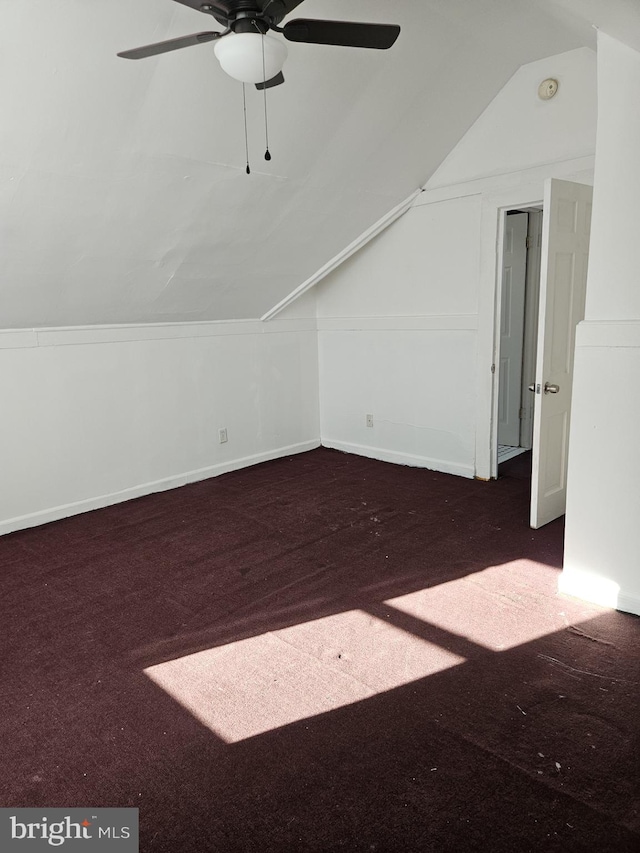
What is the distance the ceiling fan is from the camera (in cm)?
202

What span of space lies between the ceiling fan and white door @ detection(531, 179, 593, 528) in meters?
1.55

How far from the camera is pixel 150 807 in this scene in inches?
71.9

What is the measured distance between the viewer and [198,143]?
322 centimetres

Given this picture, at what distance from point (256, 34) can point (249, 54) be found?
0.21 feet

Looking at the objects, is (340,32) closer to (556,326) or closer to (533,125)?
(556,326)

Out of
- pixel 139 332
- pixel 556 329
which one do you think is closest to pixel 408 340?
pixel 556 329

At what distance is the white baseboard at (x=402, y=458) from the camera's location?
4848 mm

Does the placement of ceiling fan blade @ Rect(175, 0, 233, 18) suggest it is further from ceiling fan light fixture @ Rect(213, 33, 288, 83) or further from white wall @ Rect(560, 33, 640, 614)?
white wall @ Rect(560, 33, 640, 614)

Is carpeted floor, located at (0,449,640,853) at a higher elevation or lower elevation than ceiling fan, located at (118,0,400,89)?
lower

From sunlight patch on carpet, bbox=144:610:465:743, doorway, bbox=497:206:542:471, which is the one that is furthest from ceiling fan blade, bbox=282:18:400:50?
doorway, bbox=497:206:542:471

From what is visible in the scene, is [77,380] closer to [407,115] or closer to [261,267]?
[261,267]

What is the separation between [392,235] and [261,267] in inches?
43.9

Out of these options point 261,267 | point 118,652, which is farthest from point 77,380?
point 118,652

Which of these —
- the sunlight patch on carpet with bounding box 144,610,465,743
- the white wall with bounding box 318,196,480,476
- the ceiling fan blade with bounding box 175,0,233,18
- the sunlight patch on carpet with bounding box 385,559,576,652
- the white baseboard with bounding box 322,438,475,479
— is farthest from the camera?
the white baseboard with bounding box 322,438,475,479
